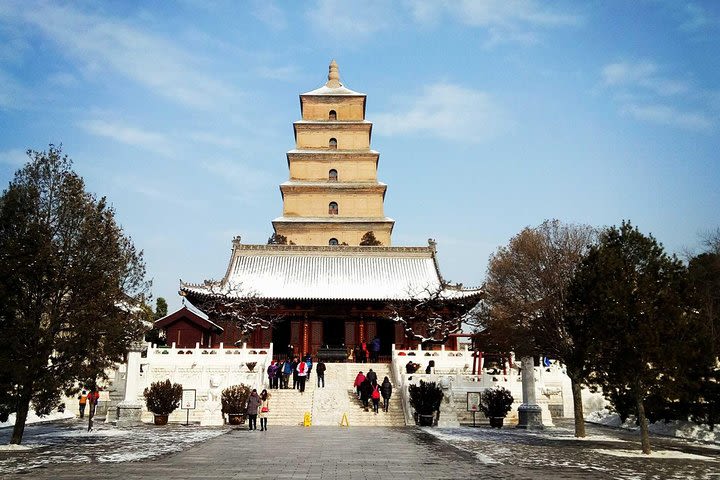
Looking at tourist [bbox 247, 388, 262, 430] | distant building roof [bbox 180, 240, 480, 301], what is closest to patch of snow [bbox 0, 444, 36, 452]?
tourist [bbox 247, 388, 262, 430]

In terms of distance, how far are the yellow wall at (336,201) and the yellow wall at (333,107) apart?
610 centimetres

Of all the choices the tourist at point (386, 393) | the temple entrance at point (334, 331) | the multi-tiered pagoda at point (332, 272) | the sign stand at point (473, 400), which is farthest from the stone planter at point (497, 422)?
the temple entrance at point (334, 331)

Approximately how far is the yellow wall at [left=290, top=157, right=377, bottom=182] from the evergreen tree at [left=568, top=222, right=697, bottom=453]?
32400 millimetres

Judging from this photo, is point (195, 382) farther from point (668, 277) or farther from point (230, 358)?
point (668, 277)

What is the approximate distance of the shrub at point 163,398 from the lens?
20547mm

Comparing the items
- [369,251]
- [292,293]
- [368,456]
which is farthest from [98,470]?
[369,251]

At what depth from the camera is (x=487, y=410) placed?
69.0ft

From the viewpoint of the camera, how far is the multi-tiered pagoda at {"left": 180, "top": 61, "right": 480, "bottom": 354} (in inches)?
1353

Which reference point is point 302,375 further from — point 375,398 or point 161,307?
point 161,307

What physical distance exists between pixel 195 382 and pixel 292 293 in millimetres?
12657

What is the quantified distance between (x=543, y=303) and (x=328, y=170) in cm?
2990

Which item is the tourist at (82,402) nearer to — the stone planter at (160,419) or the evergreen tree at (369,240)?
the stone planter at (160,419)

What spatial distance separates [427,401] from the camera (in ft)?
67.5

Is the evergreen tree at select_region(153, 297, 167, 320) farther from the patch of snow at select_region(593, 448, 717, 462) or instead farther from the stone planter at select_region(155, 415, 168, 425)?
the patch of snow at select_region(593, 448, 717, 462)
